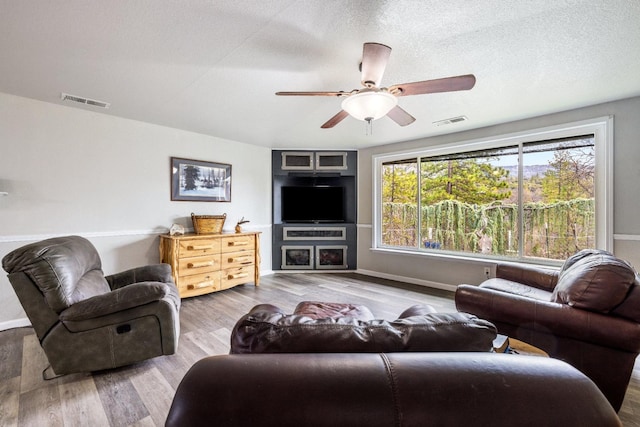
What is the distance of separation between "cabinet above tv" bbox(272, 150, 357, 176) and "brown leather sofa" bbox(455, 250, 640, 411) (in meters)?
3.55

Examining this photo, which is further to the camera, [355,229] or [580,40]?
[355,229]

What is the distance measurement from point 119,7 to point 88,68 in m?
0.95

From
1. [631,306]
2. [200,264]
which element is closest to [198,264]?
[200,264]

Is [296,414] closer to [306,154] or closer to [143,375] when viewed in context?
[143,375]

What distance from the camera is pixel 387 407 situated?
0.58 metres

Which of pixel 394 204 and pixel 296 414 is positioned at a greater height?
pixel 394 204

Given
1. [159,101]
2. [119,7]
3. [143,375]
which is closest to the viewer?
[119,7]

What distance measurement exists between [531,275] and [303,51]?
2879 mm

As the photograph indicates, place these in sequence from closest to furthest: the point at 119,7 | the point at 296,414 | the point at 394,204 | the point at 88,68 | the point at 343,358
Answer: the point at 296,414
the point at 343,358
the point at 119,7
the point at 88,68
the point at 394,204

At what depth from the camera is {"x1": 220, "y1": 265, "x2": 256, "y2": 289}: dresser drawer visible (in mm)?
3773

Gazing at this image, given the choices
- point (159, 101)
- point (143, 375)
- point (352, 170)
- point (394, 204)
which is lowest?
point (143, 375)

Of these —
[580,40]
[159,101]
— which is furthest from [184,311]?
[580,40]

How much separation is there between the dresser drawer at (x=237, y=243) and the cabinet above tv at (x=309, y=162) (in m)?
1.47

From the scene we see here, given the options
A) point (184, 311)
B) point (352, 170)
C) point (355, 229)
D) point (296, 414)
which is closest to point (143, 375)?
point (184, 311)
